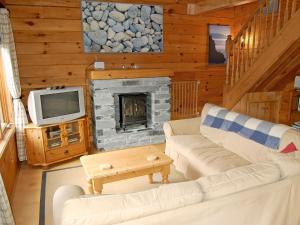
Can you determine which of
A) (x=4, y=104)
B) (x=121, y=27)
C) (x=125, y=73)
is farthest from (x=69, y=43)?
(x=4, y=104)

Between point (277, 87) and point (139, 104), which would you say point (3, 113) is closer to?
point (139, 104)

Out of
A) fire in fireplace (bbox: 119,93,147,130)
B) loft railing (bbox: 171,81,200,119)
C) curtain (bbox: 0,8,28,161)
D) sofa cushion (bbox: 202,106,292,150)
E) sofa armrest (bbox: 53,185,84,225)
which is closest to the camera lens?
sofa armrest (bbox: 53,185,84,225)

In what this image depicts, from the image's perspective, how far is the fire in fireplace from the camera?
14.5 ft

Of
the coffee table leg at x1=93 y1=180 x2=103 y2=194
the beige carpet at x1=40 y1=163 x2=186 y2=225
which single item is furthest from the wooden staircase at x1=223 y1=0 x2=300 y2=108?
the coffee table leg at x1=93 y1=180 x2=103 y2=194

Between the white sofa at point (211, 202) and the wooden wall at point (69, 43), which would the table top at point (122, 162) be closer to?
the white sofa at point (211, 202)

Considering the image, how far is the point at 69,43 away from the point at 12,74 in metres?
1.13

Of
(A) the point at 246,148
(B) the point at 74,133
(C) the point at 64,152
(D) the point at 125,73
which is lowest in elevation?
(C) the point at 64,152

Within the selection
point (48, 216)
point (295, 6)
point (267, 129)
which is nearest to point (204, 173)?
point (267, 129)

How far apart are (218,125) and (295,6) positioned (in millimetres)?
1628

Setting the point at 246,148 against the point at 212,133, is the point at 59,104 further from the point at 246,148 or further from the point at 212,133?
the point at 246,148

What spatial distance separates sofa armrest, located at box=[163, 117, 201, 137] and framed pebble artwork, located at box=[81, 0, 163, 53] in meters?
1.78

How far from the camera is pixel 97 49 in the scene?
14.5ft

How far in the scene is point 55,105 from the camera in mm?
3742

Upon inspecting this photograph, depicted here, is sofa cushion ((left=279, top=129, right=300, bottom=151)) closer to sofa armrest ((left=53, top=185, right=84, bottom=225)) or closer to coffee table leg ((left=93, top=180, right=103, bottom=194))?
coffee table leg ((left=93, top=180, right=103, bottom=194))
